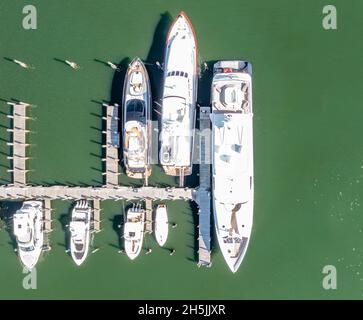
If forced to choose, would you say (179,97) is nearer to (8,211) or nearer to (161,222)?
(161,222)

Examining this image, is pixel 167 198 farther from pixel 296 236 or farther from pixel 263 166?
pixel 296 236

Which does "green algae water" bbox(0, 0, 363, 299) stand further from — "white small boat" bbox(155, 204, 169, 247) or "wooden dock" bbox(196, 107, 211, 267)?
"wooden dock" bbox(196, 107, 211, 267)

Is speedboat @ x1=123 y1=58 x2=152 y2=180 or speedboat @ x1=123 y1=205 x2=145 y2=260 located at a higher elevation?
speedboat @ x1=123 y1=58 x2=152 y2=180

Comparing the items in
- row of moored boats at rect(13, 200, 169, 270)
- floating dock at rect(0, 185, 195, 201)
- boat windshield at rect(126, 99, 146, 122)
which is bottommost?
row of moored boats at rect(13, 200, 169, 270)

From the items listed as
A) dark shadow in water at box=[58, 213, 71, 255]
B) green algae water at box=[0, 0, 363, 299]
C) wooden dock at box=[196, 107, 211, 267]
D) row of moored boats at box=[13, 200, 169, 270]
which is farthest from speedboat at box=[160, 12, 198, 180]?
dark shadow in water at box=[58, 213, 71, 255]

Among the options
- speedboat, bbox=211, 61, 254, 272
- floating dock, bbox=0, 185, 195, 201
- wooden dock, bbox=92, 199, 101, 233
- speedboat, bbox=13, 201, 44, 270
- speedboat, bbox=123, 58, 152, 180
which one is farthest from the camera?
wooden dock, bbox=92, 199, 101, 233

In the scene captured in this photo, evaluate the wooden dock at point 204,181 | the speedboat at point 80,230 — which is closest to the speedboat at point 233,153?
the wooden dock at point 204,181
